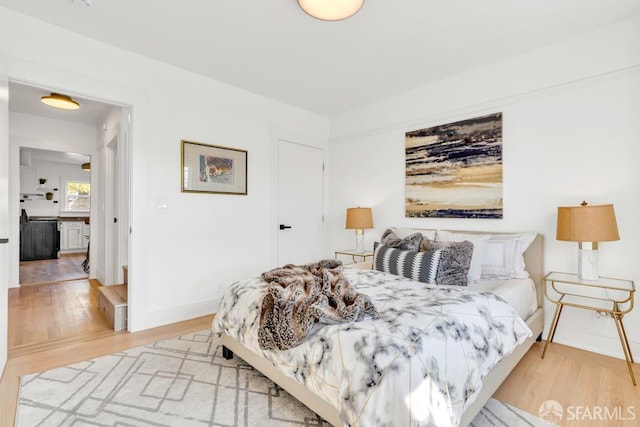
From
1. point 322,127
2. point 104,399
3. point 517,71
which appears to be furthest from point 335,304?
point 322,127

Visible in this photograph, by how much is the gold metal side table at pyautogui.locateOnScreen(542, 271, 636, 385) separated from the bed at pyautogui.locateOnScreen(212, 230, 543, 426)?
20.6 inches

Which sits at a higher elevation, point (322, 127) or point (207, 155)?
point (322, 127)

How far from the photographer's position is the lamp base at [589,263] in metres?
2.40

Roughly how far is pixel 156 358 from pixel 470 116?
144 inches

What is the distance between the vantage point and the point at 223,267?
363cm

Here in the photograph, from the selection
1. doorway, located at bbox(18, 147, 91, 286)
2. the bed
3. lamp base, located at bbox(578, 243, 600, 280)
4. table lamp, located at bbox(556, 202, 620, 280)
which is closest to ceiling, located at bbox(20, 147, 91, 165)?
doorway, located at bbox(18, 147, 91, 286)

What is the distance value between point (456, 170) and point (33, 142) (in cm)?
582

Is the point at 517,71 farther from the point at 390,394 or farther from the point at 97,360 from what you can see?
the point at 97,360

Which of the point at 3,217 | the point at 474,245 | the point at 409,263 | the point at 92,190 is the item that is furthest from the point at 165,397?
the point at 92,190

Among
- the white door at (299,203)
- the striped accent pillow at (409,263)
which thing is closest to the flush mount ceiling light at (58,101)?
the white door at (299,203)

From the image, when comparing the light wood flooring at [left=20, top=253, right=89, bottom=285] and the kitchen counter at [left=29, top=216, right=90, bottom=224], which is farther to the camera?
the kitchen counter at [left=29, top=216, right=90, bottom=224]

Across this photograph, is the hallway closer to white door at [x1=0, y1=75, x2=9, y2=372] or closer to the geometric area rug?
white door at [x1=0, y1=75, x2=9, y2=372]

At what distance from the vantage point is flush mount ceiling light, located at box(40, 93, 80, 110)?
11.5 feet

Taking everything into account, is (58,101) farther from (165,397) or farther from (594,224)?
(594,224)
